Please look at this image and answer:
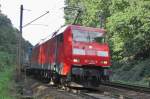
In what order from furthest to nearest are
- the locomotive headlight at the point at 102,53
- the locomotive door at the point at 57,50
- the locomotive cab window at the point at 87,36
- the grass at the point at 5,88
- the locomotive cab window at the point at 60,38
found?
the locomotive door at the point at 57,50 → the locomotive cab window at the point at 60,38 → the locomotive cab window at the point at 87,36 → the locomotive headlight at the point at 102,53 → the grass at the point at 5,88

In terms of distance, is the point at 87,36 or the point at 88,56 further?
the point at 87,36

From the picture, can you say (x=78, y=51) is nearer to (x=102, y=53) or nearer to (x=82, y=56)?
(x=82, y=56)

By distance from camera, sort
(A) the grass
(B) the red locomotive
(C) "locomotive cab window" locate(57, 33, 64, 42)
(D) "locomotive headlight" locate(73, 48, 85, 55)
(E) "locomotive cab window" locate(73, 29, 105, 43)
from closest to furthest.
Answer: (A) the grass → (B) the red locomotive → (D) "locomotive headlight" locate(73, 48, 85, 55) → (E) "locomotive cab window" locate(73, 29, 105, 43) → (C) "locomotive cab window" locate(57, 33, 64, 42)

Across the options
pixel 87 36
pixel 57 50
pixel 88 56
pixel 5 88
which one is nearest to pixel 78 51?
pixel 88 56

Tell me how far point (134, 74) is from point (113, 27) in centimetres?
454

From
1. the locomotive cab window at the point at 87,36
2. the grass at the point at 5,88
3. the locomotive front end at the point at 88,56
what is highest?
the locomotive cab window at the point at 87,36

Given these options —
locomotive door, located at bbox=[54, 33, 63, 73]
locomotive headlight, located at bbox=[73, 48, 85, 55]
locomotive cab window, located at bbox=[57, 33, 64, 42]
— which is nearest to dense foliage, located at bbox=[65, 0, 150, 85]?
locomotive door, located at bbox=[54, 33, 63, 73]

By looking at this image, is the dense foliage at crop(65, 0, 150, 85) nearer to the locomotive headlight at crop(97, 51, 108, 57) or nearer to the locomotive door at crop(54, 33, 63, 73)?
the locomotive door at crop(54, 33, 63, 73)

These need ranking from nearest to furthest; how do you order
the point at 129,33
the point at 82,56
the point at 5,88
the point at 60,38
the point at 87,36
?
1. the point at 5,88
2. the point at 82,56
3. the point at 87,36
4. the point at 60,38
5. the point at 129,33

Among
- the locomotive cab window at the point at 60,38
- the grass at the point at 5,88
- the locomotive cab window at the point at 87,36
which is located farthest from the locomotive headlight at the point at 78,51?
the grass at the point at 5,88

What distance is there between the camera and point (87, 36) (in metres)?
24.1

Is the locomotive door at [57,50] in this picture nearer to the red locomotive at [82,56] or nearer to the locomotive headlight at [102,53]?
the red locomotive at [82,56]

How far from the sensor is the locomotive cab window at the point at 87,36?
2377cm

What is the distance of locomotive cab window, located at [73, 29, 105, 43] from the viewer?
23.8 metres
